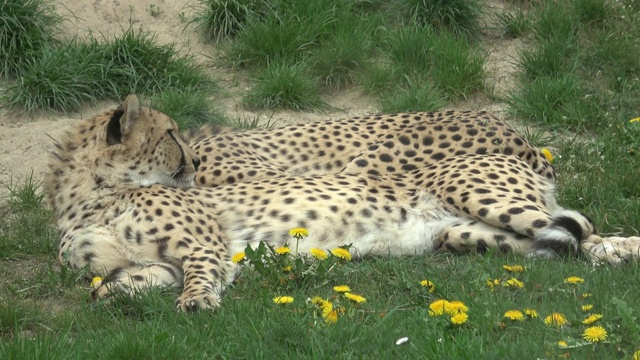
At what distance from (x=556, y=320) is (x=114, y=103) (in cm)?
474

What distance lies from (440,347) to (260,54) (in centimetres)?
480

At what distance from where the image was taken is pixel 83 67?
7.85m

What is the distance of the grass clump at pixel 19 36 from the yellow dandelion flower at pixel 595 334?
17.1 ft

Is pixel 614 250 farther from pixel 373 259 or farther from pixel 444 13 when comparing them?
pixel 444 13

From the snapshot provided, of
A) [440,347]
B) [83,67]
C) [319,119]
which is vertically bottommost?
[319,119]

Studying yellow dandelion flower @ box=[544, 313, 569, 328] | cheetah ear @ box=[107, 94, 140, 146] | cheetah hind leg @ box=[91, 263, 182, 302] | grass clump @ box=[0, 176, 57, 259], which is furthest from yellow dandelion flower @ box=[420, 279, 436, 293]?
grass clump @ box=[0, 176, 57, 259]

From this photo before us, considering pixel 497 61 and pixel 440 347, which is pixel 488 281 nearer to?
pixel 440 347

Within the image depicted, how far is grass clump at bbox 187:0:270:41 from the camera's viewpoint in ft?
27.5

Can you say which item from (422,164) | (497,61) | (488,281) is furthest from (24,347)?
(497,61)

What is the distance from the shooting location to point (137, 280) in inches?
205

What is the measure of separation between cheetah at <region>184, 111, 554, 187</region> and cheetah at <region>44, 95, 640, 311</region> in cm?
29

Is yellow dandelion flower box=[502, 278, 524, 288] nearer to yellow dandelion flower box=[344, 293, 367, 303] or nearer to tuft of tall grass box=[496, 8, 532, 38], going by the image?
yellow dandelion flower box=[344, 293, 367, 303]

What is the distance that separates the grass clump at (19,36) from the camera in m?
7.86

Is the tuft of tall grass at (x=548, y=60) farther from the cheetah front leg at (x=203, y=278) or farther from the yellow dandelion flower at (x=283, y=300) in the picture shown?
the yellow dandelion flower at (x=283, y=300)
